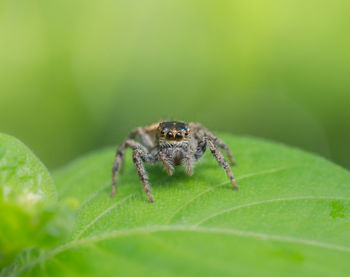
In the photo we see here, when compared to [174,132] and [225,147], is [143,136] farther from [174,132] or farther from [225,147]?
[225,147]

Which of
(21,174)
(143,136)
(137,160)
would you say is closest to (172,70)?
(143,136)

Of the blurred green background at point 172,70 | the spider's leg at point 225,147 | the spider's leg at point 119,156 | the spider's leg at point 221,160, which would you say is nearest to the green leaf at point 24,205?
the spider's leg at point 119,156

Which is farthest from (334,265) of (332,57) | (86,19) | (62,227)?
(86,19)

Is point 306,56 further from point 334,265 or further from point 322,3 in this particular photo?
point 334,265

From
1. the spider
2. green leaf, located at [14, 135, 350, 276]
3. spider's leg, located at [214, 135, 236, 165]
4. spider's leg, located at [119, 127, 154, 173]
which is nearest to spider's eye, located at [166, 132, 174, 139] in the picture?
the spider

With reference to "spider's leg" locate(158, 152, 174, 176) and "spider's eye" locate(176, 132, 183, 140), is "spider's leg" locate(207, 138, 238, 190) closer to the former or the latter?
"spider's eye" locate(176, 132, 183, 140)

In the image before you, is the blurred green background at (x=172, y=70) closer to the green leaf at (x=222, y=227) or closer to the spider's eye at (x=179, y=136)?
the spider's eye at (x=179, y=136)
